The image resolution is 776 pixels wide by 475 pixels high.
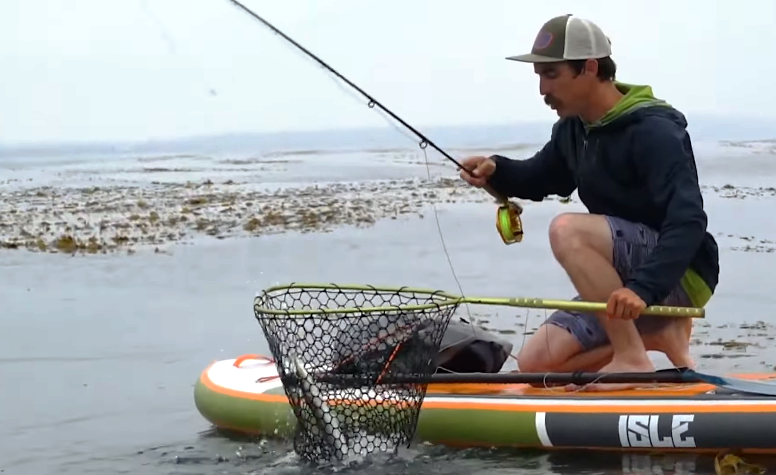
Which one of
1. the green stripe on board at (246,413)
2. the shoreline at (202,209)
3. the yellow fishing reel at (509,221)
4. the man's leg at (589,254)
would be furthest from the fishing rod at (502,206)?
the shoreline at (202,209)

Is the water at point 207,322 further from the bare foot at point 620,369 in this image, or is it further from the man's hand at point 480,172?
the man's hand at point 480,172

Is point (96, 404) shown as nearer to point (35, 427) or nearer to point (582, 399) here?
point (35, 427)

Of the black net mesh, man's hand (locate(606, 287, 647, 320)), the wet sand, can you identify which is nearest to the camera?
man's hand (locate(606, 287, 647, 320))

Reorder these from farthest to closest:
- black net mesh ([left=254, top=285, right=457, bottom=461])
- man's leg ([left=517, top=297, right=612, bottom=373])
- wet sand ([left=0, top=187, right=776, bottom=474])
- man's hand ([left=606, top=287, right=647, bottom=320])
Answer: wet sand ([left=0, top=187, right=776, bottom=474])
man's leg ([left=517, top=297, right=612, bottom=373])
black net mesh ([left=254, top=285, right=457, bottom=461])
man's hand ([left=606, top=287, right=647, bottom=320])

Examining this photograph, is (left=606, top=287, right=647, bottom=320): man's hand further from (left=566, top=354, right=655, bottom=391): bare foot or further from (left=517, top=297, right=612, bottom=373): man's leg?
(left=517, top=297, right=612, bottom=373): man's leg

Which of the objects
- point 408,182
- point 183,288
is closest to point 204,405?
point 183,288

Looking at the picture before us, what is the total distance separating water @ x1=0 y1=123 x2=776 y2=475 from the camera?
5031 mm

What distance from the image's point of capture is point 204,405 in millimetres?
5582

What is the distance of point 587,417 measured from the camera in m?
4.66

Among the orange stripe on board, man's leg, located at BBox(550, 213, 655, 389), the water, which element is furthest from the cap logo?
the water

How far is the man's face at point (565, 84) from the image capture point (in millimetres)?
4766

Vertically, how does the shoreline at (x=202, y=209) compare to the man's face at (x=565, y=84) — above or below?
below

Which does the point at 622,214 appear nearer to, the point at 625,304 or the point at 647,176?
the point at 647,176

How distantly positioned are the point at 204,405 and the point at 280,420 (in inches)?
19.7
